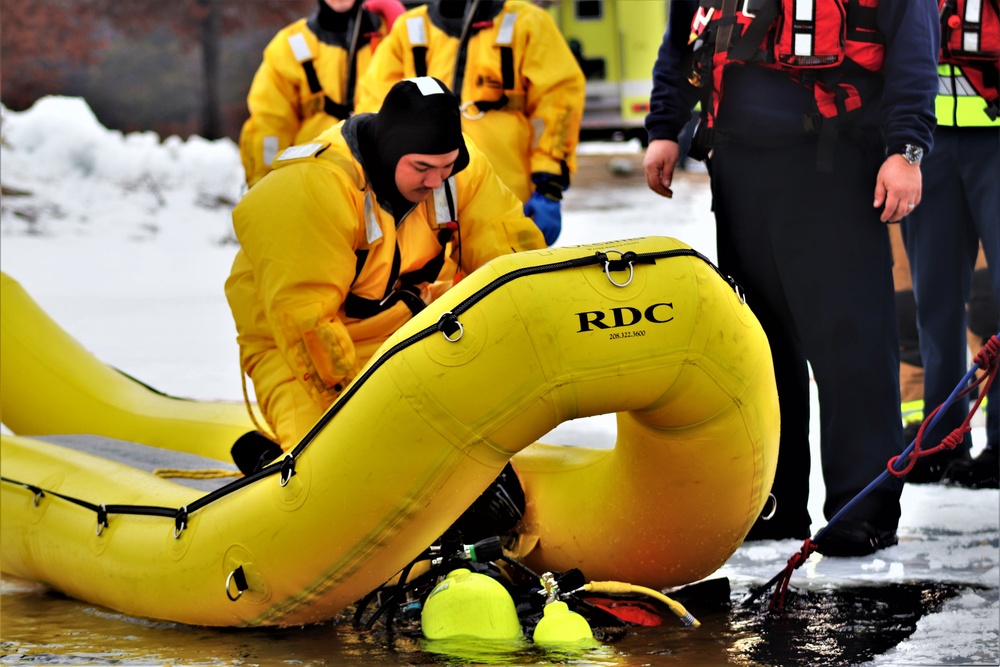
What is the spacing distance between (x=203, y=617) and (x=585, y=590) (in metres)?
0.76

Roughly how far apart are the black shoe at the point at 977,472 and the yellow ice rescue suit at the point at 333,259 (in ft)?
4.51

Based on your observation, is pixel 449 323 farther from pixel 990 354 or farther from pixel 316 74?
pixel 316 74

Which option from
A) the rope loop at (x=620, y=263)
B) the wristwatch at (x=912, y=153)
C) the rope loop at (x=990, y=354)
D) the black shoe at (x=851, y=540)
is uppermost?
the wristwatch at (x=912, y=153)

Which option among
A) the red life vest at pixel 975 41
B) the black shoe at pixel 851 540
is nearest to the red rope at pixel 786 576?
the black shoe at pixel 851 540

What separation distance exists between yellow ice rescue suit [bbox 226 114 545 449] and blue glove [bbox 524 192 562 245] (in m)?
1.16

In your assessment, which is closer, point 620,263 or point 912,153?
point 620,263

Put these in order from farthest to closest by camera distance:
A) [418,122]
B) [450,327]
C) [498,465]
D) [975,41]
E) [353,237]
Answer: [975,41] → [353,237] → [418,122] → [498,465] → [450,327]

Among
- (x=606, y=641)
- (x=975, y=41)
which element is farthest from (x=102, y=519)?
(x=975, y=41)

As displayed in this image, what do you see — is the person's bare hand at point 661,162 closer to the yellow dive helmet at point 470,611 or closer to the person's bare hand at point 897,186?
the person's bare hand at point 897,186

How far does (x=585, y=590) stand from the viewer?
109 inches

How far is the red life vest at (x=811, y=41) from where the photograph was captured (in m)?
3.05

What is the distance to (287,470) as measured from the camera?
2654 millimetres

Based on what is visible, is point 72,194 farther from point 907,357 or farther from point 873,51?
point 873,51

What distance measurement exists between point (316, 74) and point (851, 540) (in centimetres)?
259
